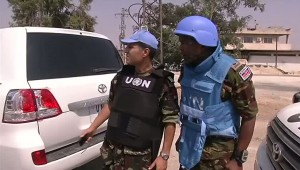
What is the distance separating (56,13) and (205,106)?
30094 millimetres

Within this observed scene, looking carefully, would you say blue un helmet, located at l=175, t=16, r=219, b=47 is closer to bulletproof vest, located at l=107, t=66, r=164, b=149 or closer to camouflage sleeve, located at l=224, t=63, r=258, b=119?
camouflage sleeve, located at l=224, t=63, r=258, b=119

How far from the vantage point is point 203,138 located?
99.0 inches

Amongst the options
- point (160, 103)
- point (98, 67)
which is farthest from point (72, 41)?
point (160, 103)

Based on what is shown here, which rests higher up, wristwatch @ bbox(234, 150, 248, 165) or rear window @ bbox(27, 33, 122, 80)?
rear window @ bbox(27, 33, 122, 80)

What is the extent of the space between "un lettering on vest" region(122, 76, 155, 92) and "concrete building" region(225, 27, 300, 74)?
52160 mm

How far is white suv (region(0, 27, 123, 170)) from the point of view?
3242 millimetres

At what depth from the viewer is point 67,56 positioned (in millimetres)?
3953

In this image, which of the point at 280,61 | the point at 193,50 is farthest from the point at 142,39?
the point at 280,61

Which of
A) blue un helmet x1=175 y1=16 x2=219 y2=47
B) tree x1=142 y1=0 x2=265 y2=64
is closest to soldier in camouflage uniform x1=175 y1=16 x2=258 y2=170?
blue un helmet x1=175 y1=16 x2=219 y2=47

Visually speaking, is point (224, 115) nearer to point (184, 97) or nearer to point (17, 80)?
point (184, 97)

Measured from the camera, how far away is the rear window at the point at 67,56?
3.54 metres

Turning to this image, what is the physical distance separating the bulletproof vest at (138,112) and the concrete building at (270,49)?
5218cm

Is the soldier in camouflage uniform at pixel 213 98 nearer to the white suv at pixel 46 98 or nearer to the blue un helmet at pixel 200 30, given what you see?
the blue un helmet at pixel 200 30

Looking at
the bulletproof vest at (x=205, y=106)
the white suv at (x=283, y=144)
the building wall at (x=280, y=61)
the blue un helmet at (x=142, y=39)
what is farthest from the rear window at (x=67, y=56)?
the building wall at (x=280, y=61)
